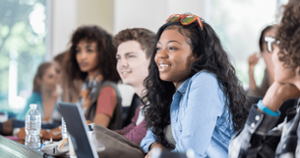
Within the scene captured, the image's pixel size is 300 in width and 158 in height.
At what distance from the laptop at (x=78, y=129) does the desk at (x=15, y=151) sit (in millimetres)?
436

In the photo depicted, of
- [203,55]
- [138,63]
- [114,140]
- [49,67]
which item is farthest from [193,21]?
[49,67]

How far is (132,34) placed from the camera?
6.82 feet

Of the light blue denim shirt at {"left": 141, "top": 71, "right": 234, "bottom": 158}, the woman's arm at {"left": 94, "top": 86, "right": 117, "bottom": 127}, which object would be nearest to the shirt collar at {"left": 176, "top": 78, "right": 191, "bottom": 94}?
the light blue denim shirt at {"left": 141, "top": 71, "right": 234, "bottom": 158}

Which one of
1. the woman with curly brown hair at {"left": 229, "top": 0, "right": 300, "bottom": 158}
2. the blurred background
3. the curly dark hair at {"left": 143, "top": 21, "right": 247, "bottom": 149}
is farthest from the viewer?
the blurred background

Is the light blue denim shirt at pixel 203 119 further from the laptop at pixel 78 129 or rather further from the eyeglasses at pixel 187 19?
the laptop at pixel 78 129

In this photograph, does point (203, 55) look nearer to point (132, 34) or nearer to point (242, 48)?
point (132, 34)

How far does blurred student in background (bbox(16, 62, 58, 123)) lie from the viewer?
3.59 meters

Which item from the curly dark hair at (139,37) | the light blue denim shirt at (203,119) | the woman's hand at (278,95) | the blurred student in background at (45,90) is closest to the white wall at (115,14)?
the blurred student in background at (45,90)

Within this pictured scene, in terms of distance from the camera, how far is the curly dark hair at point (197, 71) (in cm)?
131

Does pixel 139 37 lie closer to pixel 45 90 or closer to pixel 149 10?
pixel 149 10

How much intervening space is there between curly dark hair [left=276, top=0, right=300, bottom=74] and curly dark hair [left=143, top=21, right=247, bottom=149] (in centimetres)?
37

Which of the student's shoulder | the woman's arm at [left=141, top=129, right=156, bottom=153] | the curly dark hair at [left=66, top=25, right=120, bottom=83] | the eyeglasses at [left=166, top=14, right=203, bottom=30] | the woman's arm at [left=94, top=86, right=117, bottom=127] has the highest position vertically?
the eyeglasses at [left=166, top=14, right=203, bottom=30]

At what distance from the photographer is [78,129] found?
95 centimetres

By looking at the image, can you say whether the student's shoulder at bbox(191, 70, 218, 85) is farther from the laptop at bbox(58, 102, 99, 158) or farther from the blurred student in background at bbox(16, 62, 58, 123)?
the blurred student in background at bbox(16, 62, 58, 123)
